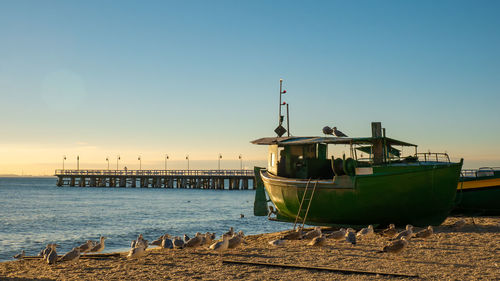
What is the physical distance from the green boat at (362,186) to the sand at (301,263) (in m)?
1.88

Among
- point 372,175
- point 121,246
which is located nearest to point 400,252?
point 372,175

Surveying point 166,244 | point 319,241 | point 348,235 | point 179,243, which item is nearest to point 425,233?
point 348,235

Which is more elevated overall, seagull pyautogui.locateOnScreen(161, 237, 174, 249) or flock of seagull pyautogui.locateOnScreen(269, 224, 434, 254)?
flock of seagull pyautogui.locateOnScreen(269, 224, 434, 254)

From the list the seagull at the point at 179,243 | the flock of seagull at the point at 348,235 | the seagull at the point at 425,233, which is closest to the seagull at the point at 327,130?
the flock of seagull at the point at 348,235

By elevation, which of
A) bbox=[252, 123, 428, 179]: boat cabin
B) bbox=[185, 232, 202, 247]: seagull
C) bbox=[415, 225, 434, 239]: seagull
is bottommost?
bbox=[185, 232, 202, 247]: seagull

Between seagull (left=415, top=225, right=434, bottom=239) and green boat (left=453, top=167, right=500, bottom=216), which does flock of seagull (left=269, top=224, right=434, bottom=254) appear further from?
green boat (left=453, top=167, right=500, bottom=216)

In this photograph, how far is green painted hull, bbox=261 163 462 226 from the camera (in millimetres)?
15305

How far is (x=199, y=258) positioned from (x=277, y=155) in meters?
8.12

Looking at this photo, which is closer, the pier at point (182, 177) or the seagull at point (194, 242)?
the seagull at point (194, 242)

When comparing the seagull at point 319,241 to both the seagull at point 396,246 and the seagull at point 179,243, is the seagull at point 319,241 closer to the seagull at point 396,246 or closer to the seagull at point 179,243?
the seagull at point 396,246

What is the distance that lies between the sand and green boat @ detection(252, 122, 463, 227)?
1883 mm

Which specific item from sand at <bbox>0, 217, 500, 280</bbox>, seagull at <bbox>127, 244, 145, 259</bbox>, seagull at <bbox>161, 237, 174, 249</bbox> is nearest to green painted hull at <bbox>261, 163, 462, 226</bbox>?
sand at <bbox>0, 217, 500, 280</bbox>

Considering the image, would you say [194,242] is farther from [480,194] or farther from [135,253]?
[480,194]

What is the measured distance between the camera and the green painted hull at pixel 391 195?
15305 mm
